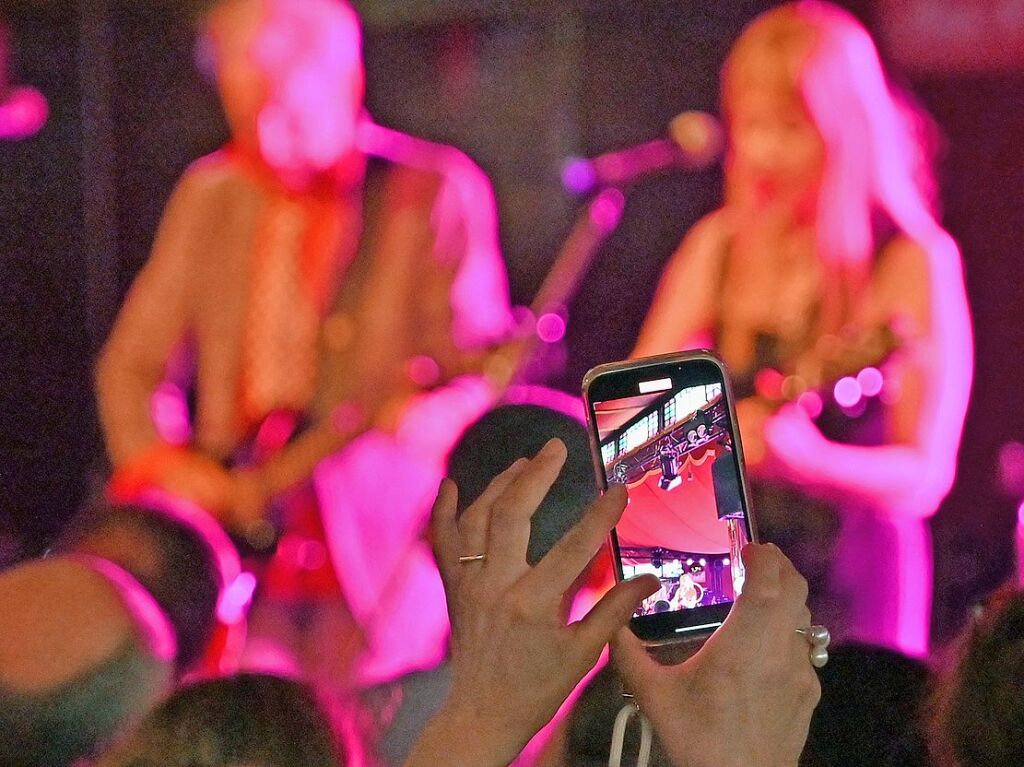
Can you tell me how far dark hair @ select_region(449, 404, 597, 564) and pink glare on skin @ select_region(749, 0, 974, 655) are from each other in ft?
1.06

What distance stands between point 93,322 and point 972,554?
118 centimetres

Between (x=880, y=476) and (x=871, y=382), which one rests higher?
(x=871, y=382)

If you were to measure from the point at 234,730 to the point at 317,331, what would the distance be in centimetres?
83

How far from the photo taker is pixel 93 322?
55.7 inches

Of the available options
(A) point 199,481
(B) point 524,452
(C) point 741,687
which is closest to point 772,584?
(C) point 741,687

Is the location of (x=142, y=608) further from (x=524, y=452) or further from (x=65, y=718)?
(x=524, y=452)

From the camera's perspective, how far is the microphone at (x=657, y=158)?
142 centimetres

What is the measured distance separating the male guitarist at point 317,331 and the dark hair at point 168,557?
41 mm

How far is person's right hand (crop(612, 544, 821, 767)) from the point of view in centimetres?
41

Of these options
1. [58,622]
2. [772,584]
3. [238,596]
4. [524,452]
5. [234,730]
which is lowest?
[238,596]

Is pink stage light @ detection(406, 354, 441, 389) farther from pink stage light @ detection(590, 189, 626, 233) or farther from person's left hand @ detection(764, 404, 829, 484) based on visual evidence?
person's left hand @ detection(764, 404, 829, 484)

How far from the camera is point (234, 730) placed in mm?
661

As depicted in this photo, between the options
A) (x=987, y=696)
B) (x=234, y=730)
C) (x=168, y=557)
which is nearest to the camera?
(x=987, y=696)

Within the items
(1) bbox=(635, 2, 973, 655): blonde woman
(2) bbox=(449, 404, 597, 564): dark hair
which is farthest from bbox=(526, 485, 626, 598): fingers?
(1) bbox=(635, 2, 973, 655): blonde woman
